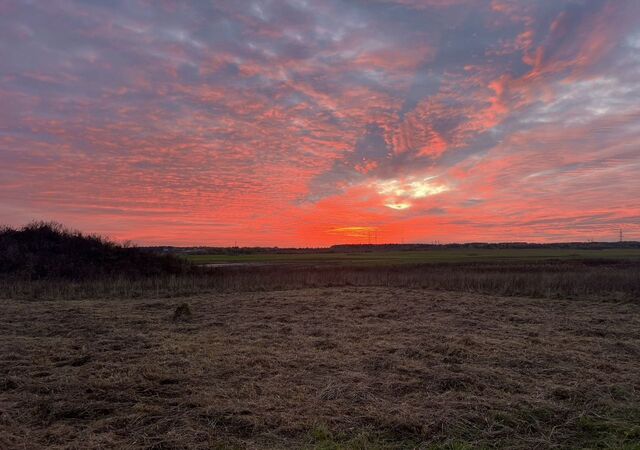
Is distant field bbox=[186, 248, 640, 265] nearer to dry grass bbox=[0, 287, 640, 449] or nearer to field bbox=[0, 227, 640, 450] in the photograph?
field bbox=[0, 227, 640, 450]

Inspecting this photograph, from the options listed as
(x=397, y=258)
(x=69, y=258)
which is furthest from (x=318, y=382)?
(x=397, y=258)

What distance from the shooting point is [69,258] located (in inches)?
838

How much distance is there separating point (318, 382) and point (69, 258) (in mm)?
20291

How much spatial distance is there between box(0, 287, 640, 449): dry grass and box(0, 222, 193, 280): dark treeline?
1114 cm

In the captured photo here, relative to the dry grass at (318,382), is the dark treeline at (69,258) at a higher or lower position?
higher

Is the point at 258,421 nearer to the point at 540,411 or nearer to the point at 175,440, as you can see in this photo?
the point at 175,440

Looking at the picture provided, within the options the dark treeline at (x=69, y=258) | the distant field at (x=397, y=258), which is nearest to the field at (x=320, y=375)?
the dark treeline at (x=69, y=258)

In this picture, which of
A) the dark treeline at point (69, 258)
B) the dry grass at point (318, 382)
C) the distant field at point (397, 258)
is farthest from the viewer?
the distant field at point (397, 258)

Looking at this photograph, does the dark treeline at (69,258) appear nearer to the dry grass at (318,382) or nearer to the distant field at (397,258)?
the distant field at (397,258)

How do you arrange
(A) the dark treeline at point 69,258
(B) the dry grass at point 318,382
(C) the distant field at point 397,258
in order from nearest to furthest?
(B) the dry grass at point 318,382 < (A) the dark treeline at point 69,258 < (C) the distant field at point 397,258

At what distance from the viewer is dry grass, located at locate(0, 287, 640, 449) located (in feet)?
13.3

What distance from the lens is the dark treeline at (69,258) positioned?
65.1 ft

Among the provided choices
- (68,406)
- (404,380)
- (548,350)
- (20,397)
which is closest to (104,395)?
(68,406)

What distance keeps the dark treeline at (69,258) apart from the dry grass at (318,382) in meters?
11.1
